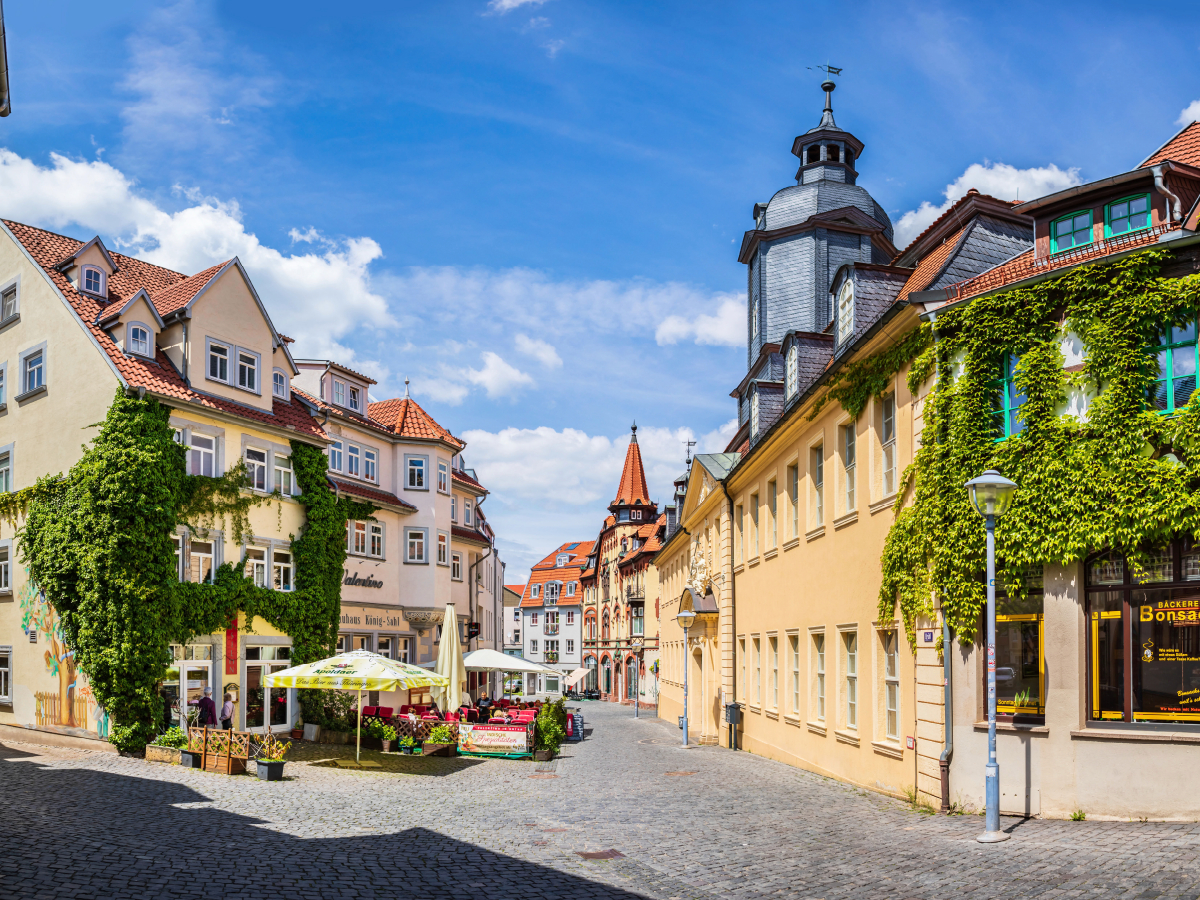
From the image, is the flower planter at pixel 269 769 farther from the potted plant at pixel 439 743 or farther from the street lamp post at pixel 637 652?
the street lamp post at pixel 637 652

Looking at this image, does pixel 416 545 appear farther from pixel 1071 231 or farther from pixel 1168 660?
pixel 1168 660

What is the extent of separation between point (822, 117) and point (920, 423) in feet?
87.7

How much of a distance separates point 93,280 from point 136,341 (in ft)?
9.49

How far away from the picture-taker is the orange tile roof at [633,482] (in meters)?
93.1

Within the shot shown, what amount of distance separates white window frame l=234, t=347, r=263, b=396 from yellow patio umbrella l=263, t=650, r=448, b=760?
935 cm

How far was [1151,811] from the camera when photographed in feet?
41.6

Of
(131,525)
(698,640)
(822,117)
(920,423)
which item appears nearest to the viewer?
(920,423)

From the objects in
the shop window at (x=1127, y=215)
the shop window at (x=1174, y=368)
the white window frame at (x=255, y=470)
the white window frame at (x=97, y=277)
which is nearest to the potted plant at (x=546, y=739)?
the white window frame at (x=255, y=470)

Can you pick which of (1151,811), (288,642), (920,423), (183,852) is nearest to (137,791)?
(183,852)

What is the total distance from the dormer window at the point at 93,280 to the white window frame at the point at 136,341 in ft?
7.44

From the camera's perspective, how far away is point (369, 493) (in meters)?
35.0

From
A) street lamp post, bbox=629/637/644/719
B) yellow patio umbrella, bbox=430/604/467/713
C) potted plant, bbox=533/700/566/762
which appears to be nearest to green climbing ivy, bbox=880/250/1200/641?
potted plant, bbox=533/700/566/762

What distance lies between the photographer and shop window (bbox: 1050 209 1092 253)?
14.3m

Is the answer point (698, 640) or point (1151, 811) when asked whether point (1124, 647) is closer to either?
point (1151, 811)
